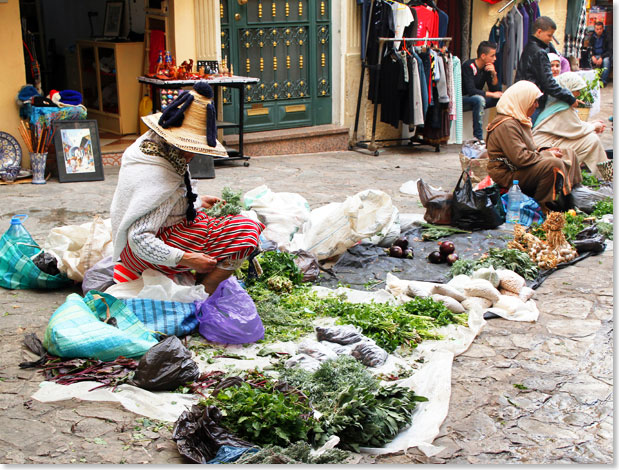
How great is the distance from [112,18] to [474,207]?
7223 mm

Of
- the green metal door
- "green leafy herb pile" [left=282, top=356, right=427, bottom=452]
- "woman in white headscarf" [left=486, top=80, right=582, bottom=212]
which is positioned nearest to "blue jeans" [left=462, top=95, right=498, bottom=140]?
the green metal door

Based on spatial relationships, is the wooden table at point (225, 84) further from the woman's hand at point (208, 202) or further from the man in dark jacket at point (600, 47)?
the man in dark jacket at point (600, 47)

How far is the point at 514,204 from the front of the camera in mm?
7082

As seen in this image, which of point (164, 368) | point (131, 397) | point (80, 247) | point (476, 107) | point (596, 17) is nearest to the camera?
point (131, 397)

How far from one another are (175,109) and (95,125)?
4.82 m

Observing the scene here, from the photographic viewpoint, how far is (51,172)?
8969 millimetres

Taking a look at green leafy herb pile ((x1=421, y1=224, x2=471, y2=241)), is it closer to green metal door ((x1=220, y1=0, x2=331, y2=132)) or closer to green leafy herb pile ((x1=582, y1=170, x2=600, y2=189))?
green leafy herb pile ((x1=582, y1=170, x2=600, y2=189))

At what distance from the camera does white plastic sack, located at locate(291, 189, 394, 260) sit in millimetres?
6004

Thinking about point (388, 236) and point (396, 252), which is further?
point (388, 236)

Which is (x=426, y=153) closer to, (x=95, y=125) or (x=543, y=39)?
(x=543, y=39)

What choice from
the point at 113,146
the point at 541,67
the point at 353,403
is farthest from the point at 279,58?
the point at 353,403

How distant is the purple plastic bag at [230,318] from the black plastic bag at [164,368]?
1.82 feet

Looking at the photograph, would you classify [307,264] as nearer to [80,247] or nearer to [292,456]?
[80,247]

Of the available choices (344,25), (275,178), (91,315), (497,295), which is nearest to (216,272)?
(91,315)
